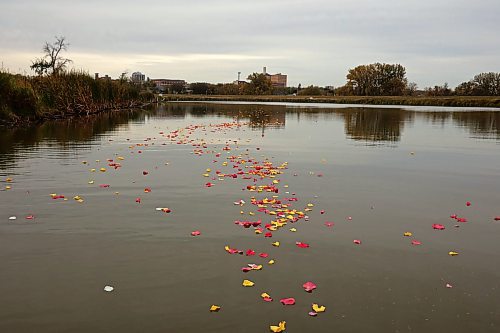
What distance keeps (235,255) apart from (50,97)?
32.5 m

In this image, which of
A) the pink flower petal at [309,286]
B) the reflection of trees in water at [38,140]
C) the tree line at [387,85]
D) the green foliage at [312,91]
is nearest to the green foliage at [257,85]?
the tree line at [387,85]

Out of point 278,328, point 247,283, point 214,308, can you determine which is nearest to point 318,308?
point 278,328

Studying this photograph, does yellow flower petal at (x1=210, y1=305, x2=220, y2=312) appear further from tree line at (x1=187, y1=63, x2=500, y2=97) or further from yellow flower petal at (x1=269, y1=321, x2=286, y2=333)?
tree line at (x1=187, y1=63, x2=500, y2=97)

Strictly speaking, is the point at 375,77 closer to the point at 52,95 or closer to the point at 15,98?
the point at 52,95

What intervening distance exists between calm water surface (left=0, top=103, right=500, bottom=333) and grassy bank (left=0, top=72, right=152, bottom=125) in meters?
13.9

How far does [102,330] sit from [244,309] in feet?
5.15

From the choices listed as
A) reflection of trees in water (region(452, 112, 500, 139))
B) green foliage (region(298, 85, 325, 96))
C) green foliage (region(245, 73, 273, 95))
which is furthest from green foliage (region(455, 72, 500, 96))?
reflection of trees in water (region(452, 112, 500, 139))

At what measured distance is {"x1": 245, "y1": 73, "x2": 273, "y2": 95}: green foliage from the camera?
168m

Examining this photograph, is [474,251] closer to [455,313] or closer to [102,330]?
[455,313]

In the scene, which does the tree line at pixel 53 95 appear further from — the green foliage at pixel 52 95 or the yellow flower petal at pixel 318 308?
the yellow flower petal at pixel 318 308

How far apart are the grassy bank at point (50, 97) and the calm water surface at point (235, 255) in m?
13.9

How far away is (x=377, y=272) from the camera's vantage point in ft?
20.5

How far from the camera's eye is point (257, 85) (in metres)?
169

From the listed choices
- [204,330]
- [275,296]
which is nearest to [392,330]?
[275,296]
